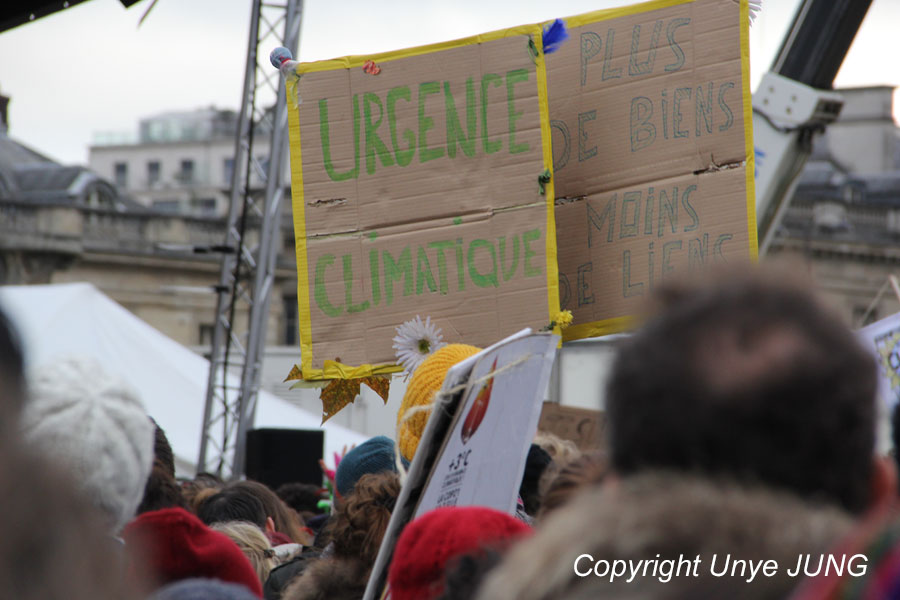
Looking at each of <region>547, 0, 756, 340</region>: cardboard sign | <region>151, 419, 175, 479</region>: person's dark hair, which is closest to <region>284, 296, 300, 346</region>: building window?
<region>547, 0, 756, 340</region>: cardboard sign

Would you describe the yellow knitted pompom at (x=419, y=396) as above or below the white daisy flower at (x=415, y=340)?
below

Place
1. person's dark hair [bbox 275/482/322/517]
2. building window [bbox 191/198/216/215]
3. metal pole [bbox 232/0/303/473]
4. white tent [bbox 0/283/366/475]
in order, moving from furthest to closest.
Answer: building window [bbox 191/198/216/215], white tent [bbox 0/283/366/475], metal pole [bbox 232/0/303/473], person's dark hair [bbox 275/482/322/517]

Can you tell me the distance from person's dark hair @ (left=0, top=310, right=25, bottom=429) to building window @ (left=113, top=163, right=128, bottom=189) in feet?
256

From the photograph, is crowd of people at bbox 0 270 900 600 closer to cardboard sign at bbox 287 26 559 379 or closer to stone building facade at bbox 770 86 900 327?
cardboard sign at bbox 287 26 559 379

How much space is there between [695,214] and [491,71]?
2.46ft

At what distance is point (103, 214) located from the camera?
29.3 meters

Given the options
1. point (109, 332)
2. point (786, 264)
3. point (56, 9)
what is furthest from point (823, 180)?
point (786, 264)

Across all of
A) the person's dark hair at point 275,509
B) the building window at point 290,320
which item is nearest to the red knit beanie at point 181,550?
the person's dark hair at point 275,509

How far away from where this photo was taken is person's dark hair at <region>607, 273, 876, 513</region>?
3.65 feet

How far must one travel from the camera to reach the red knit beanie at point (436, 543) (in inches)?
74.8

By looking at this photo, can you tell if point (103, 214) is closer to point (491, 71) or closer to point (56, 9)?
point (56, 9)

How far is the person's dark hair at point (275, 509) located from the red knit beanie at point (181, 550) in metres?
2.56

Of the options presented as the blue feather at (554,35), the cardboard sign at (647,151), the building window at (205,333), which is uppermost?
the blue feather at (554,35)

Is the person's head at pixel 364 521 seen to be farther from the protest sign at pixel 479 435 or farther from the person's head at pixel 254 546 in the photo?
the person's head at pixel 254 546
